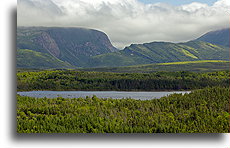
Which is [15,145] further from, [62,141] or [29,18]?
→ [29,18]

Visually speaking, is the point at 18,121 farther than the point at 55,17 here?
No

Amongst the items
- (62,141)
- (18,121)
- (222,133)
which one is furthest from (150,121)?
(18,121)

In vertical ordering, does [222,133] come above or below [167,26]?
below

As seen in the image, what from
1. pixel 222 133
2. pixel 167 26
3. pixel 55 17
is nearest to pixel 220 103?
pixel 222 133

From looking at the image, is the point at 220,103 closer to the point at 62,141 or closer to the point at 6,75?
the point at 62,141

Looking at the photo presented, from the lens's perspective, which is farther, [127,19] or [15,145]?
[127,19]

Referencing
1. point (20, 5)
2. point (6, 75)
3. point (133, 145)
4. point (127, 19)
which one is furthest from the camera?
point (127, 19)

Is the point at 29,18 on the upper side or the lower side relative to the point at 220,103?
upper

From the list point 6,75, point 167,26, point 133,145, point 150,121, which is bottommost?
point 133,145

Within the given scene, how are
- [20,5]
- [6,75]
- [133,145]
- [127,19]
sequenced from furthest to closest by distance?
[127,19]
[20,5]
[6,75]
[133,145]
